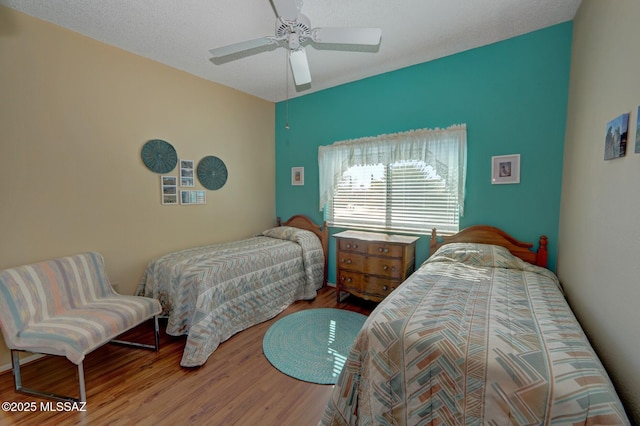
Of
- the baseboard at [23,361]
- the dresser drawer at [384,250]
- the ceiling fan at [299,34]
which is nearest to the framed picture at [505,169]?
the dresser drawer at [384,250]

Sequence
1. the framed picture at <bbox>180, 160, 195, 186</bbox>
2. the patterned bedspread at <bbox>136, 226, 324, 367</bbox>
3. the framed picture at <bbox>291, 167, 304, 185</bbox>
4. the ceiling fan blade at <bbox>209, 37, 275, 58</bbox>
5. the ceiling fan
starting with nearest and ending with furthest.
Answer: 1. the ceiling fan
2. the ceiling fan blade at <bbox>209, 37, 275, 58</bbox>
3. the patterned bedspread at <bbox>136, 226, 324, 367</bbox>
4. the framed picture at <bbox>180, 160, 195, 186</bbox>
5. the framed picture at <bbox>291, 167, 304, 185</bbox>

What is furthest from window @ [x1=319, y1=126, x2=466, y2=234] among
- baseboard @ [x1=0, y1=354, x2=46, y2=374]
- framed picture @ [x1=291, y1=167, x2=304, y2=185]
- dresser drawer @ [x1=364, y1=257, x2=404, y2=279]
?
baseboard @ [x1=0, y1=354, x2=46, y2=374]

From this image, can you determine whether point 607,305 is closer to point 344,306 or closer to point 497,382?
point 497,382

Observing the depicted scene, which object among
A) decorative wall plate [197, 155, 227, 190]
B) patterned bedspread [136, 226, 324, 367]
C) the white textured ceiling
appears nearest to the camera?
the white textured ceiling

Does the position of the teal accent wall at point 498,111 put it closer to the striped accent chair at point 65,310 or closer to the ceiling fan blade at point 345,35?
the ceiling fan blade at point 345,35

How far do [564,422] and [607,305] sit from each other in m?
0.76

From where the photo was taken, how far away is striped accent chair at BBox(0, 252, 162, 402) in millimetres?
1719

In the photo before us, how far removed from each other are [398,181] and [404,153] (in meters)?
0.33

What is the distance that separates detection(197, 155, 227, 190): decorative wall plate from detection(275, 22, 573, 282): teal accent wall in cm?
177

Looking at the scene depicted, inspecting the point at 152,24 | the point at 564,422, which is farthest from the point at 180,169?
the point at 564,422

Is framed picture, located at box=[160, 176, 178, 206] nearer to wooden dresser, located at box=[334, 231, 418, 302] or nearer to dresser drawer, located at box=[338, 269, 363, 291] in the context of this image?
wooden dresser, located at box=[334, 231, 418, 302]

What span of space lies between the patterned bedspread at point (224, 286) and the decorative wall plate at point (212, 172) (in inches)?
31.4

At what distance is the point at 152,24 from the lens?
2.24 metres

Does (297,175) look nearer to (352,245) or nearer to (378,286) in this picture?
(352,245)
